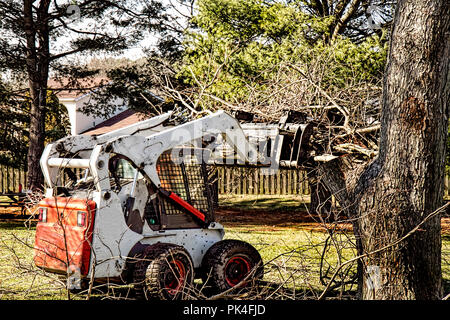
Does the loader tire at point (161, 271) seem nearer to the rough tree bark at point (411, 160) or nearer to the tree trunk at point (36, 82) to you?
the rough tree bark at point (411, 160)

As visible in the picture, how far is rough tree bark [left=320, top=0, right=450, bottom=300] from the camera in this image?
577cm

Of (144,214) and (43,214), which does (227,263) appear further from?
(43,214)

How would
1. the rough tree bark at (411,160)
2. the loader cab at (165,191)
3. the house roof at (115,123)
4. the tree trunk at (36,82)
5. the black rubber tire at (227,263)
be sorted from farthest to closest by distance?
the house roof at (115,123), the tree trunk at (36,82), the black rubber tire at (227,263), the loader cab at (165,191), the rough tree bark at (411,160)

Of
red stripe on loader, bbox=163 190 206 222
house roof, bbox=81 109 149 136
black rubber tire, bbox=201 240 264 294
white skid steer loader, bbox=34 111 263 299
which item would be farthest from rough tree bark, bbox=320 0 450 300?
house roof, bbox=81 109 149 136

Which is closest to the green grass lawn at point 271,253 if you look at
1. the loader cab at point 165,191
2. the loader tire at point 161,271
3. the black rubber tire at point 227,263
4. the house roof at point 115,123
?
the black rubber tire at point 227,263

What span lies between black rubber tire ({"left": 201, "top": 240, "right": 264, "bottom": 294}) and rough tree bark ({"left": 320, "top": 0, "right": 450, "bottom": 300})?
175cm

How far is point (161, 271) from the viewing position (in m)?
6.60

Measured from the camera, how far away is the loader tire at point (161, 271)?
655cm

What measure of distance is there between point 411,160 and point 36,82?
15855 mm

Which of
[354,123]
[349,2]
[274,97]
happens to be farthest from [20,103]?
[354,123]

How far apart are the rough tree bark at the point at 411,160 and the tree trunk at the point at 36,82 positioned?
49.2 feet

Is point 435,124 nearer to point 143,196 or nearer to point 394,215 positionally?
point 394,215

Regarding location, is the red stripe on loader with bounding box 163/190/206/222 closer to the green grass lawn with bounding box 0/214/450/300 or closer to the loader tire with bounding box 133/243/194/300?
the loader tire with bounding box 133/243/194/300
